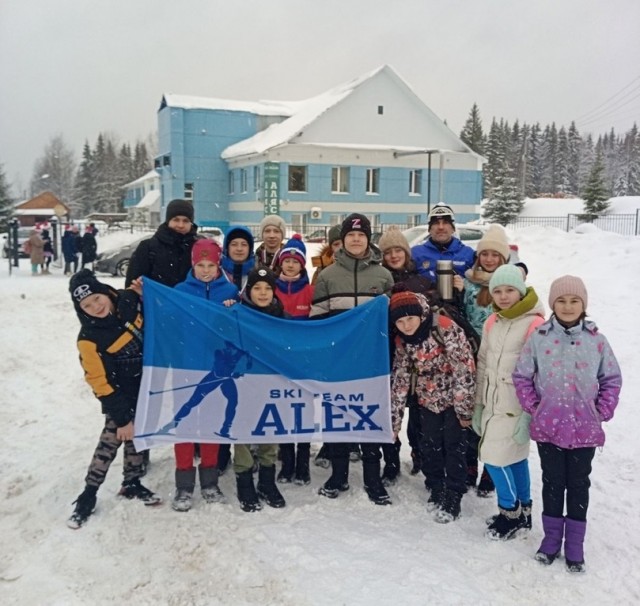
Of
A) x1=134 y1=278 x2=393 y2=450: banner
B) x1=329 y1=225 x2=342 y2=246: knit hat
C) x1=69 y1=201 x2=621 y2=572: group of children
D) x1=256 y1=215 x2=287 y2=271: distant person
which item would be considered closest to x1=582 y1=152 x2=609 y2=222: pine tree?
x1=329 y1=225 x2=342 y2=246: knit hat

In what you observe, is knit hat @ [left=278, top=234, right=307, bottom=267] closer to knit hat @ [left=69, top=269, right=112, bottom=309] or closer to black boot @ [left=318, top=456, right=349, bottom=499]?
knit hat @ [left=69, top=269, right=112, bottom=309]

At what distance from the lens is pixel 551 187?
328 ft

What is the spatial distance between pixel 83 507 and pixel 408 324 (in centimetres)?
284

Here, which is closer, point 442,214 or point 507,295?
point 507,295

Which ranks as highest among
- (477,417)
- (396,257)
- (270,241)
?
(270,241)

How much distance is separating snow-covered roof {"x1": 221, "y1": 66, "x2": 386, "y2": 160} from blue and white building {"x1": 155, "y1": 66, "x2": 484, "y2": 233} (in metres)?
0.13

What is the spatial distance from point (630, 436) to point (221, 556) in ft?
15.0

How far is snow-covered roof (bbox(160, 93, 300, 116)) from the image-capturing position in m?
41.2

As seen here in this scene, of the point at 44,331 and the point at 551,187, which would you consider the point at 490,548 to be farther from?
the point at 551,187

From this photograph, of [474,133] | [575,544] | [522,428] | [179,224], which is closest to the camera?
[575,544]

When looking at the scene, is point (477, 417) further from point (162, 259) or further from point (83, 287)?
point (83, 287)

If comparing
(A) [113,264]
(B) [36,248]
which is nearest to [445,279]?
(A) [113,264]

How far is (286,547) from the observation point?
4.02 meters

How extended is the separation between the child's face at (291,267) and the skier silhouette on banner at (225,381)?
803mm
